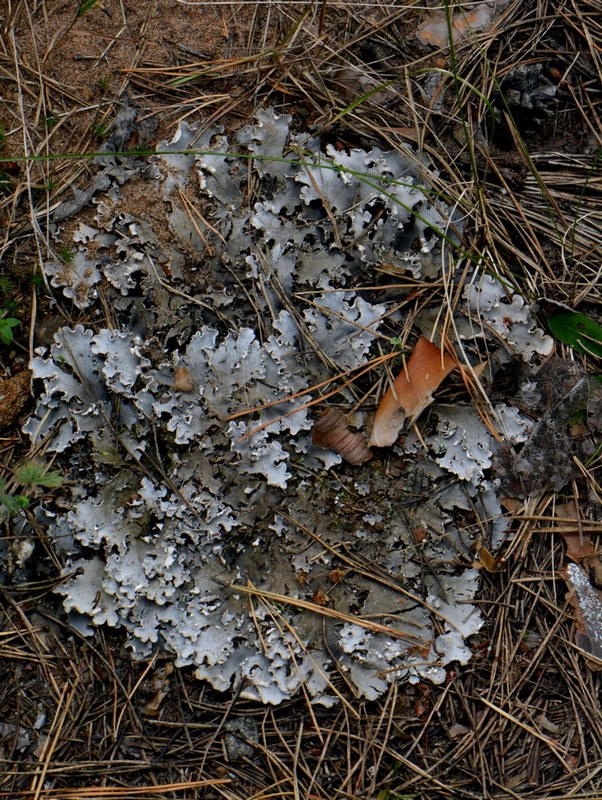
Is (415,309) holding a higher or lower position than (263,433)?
higher

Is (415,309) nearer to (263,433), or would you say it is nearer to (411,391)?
(411,391)

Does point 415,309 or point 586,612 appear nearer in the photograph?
point 586,612

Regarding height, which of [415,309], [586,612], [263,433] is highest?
[415,309]

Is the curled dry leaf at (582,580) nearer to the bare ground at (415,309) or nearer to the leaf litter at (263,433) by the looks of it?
the bare ground at (415,309)

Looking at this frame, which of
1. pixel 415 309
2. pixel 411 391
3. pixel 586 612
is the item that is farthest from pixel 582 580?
pixel 415 309

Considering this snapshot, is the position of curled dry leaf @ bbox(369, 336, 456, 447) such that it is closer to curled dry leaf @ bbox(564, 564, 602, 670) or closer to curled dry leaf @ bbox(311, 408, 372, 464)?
curled dry leaf @ bbox(311, 408, 372, 464)

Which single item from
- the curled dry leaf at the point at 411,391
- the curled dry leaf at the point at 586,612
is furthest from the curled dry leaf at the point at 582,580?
the curled dry leaf at the point at 411,391
